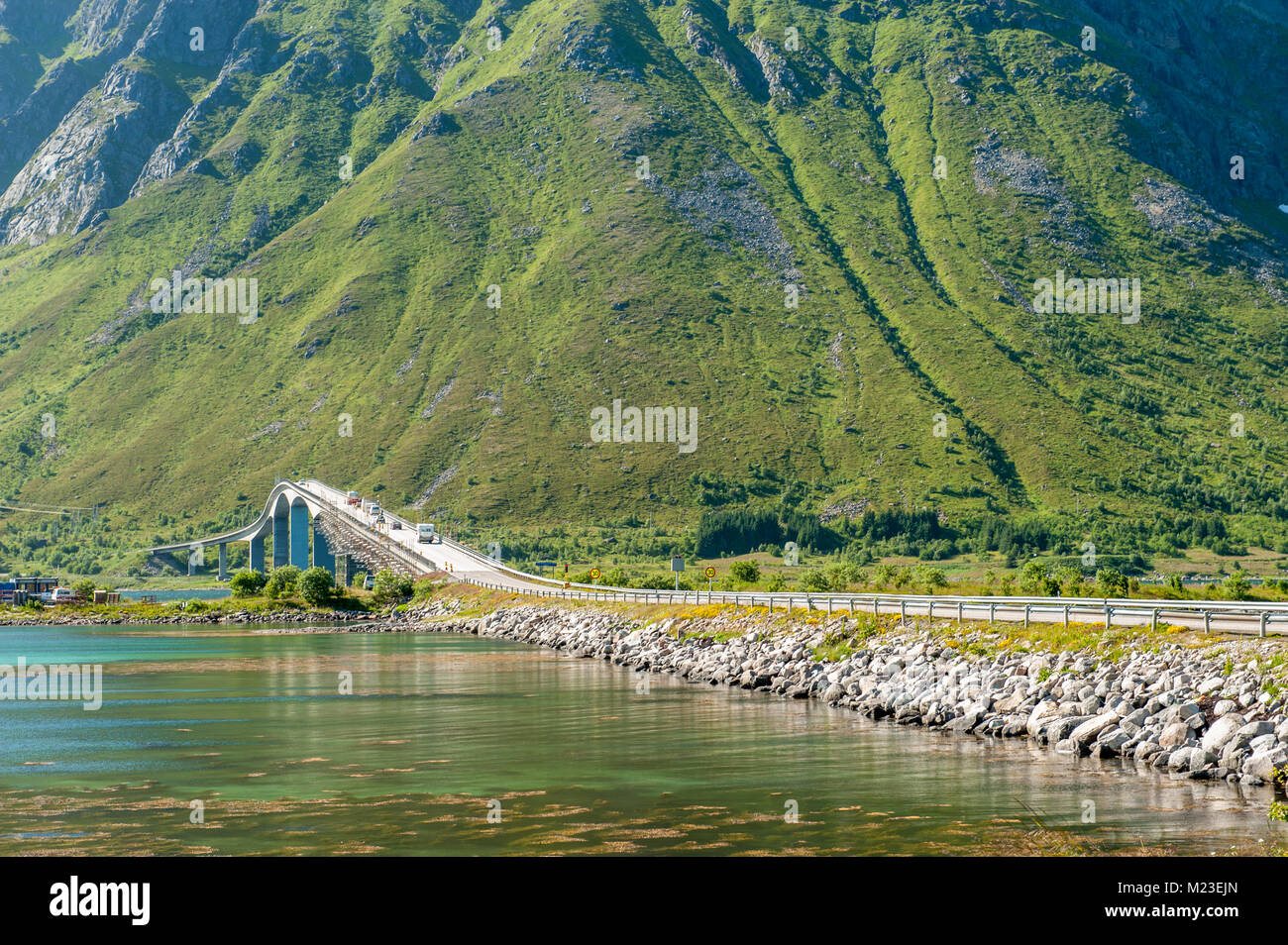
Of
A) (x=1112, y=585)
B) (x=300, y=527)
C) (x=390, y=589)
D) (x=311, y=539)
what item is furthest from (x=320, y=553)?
(x=1112, y=585)

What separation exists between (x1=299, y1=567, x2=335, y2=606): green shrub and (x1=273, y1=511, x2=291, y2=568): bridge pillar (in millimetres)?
50273

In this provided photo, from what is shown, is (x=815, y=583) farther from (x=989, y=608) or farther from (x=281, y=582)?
(x=281, y=582)

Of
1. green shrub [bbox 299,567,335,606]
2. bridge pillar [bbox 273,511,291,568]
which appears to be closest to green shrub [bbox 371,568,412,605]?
green shrub [bbox 299,567,335,606]

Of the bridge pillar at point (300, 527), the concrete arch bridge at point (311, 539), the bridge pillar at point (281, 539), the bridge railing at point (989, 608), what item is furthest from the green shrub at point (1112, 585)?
the bridge pillar at point (281, 539)

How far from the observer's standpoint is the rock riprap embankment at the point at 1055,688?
77.4 ft

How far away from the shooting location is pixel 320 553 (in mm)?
156625

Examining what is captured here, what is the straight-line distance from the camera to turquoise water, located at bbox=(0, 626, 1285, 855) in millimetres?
17938

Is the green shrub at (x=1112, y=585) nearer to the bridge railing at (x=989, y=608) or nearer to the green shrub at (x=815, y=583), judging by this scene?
the bridge railing at (x=989, y=608)

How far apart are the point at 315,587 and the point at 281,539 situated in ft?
194

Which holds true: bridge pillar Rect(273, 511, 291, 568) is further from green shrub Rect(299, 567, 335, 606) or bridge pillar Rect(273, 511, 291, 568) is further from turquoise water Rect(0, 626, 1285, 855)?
turquoise water Rect(0, 626, 1285, 855)

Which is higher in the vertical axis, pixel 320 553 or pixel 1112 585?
pixel 320 553
